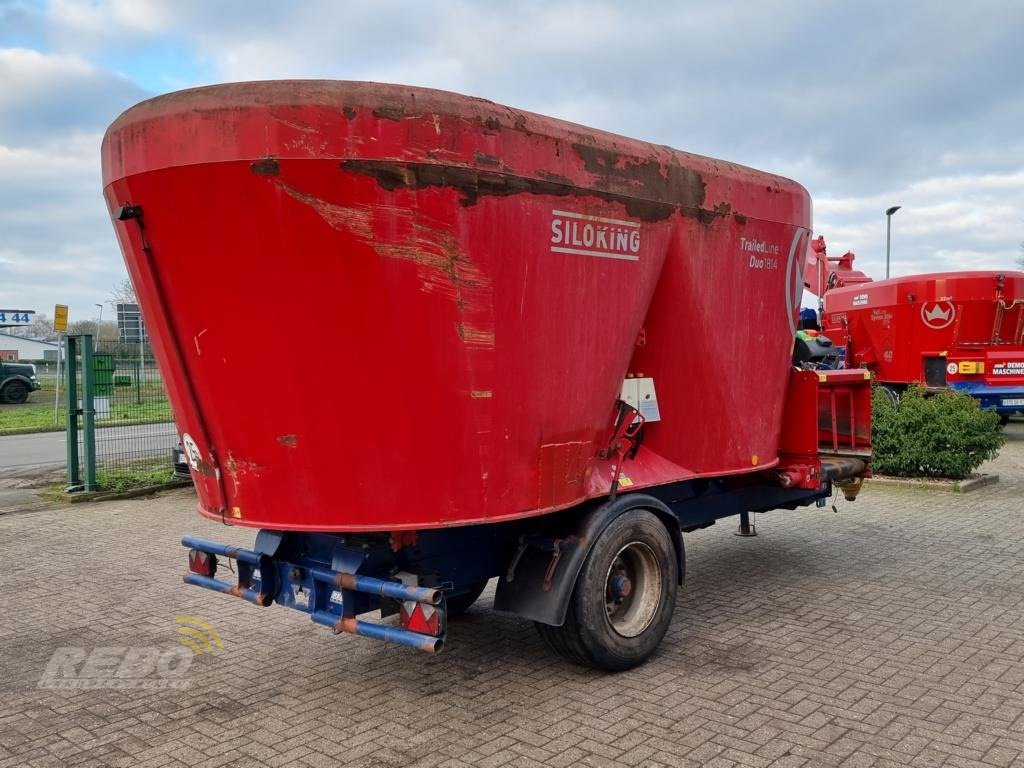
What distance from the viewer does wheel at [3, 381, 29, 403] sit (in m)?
29.9

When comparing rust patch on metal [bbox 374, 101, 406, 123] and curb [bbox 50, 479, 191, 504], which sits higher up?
rust patch on metal [bbox 374, 101, 406, 123]

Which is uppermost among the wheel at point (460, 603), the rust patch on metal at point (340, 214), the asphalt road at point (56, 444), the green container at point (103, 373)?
the rust patch on metal at point (340, 214)

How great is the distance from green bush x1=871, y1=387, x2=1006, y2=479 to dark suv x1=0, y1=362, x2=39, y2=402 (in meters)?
28.6

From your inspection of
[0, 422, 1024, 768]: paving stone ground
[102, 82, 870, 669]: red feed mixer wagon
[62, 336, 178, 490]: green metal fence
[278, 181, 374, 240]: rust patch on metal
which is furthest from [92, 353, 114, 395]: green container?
[278, 181, 374, 240]: rust patch on metal

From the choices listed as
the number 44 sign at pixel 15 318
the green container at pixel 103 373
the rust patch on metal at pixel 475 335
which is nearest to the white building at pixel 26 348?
the number 44 sign at pixel 15 318

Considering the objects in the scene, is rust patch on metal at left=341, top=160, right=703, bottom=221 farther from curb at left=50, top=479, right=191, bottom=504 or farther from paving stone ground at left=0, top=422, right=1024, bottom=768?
curb at left=50, top=479, right=191, bottom=504

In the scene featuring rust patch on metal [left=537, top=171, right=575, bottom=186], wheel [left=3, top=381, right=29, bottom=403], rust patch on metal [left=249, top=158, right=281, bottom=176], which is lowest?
wheel [left=3, top=381, right=29, bottom=403]

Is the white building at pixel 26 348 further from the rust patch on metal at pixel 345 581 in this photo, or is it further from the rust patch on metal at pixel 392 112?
the rust patch on metal at pixel 392 112

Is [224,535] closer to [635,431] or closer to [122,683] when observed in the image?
Result: [122,683]

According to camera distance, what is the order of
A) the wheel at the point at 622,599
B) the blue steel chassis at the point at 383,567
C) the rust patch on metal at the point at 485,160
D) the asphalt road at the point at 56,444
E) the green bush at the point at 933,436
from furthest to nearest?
the asphalt road at the point at 56,444, the green bush at the point at 933,436, the wheel at the point at 622,599, the blue steel chassis at the point at 383,567, the rust patch on metal at the point at 485,160

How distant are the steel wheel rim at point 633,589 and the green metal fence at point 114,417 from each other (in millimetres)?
6293

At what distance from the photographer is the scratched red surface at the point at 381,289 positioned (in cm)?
360

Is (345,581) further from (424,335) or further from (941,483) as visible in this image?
(941,483)

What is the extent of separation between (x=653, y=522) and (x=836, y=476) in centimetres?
253
